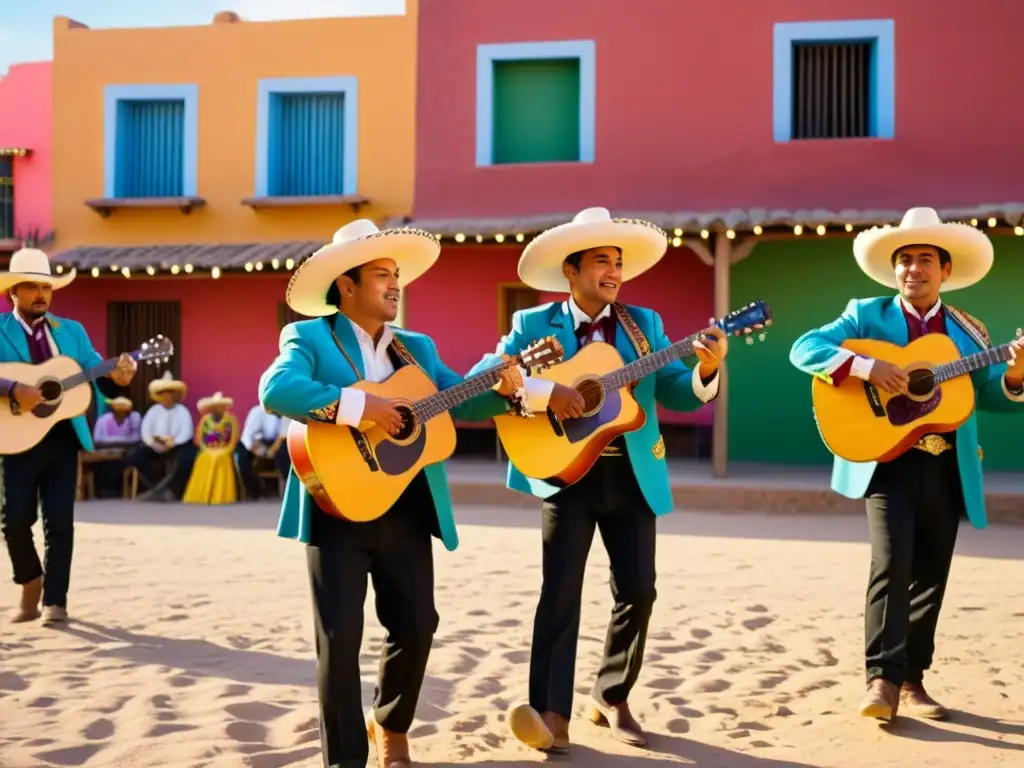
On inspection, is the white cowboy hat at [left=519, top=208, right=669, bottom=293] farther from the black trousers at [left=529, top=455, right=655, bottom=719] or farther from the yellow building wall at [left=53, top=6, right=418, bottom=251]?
the yellow building wall at [left=53, top=6, right=418, bottom=251]

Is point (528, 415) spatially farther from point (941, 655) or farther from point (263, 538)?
point (263, 538)

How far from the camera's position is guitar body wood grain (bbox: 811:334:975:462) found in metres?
4.26

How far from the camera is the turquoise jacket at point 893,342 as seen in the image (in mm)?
4324

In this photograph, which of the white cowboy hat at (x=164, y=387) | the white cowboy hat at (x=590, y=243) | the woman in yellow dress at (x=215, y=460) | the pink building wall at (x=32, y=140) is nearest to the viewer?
the white cowboy hat at (x=590, y=243)

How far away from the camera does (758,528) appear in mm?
9875

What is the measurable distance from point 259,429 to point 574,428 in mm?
9372

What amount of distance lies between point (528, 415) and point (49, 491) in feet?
10.8

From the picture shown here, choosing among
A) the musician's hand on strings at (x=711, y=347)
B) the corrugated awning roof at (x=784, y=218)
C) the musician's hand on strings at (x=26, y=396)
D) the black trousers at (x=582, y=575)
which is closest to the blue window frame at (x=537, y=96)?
the corrugated awning roof at (x=784, y=218)

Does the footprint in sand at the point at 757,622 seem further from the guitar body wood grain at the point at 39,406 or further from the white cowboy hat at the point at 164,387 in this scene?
the white cowboy hat at the point at 164,387

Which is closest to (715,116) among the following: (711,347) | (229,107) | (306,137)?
(306,137)

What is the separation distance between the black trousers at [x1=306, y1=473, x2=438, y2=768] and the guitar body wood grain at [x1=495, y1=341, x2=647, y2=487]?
1.71 feet

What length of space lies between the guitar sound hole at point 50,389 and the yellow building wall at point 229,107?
29.7ft

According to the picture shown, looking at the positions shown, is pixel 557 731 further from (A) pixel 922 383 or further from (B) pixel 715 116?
(B) pixel 715 116

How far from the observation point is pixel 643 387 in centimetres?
416
